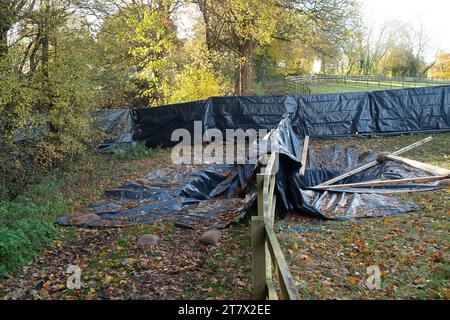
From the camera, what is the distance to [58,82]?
27.4 ft

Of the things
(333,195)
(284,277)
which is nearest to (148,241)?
(284,277)

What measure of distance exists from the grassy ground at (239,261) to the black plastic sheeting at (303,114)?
7.82 metres

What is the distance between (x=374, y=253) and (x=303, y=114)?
33.4ft

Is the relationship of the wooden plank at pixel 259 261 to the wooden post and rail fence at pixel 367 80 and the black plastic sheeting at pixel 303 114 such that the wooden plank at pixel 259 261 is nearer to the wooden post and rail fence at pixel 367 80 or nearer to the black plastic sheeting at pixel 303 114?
the black plastic sheeting at pixel 303 114

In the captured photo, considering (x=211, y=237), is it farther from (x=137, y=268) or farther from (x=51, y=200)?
(x=51, y=200)

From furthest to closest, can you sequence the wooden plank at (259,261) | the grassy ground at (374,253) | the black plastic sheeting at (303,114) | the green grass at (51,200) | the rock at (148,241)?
the black plastic sheeting at (303,114) → the rock at (148,241) → the green grass at (51,200) → the grassy ground at (374,253) → the wooden plank at (259,261)

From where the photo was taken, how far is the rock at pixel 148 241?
212 inches

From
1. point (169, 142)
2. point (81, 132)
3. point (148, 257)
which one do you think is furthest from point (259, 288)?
point (169, 142)

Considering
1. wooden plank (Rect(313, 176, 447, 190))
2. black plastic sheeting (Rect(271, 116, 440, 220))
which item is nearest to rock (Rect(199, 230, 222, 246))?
black plastic sheeting (Rect(271, 116, 440, 220))

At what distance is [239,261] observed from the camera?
4773mm

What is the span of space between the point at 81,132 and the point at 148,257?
16.1 ft

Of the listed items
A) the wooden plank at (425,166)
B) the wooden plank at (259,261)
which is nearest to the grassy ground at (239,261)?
the wooden plank at (259,261)

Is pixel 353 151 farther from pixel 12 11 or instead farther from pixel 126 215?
pixel 12 11

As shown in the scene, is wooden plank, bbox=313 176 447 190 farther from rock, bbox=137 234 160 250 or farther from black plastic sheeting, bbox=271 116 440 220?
rock, bbox=137 234 160 250
